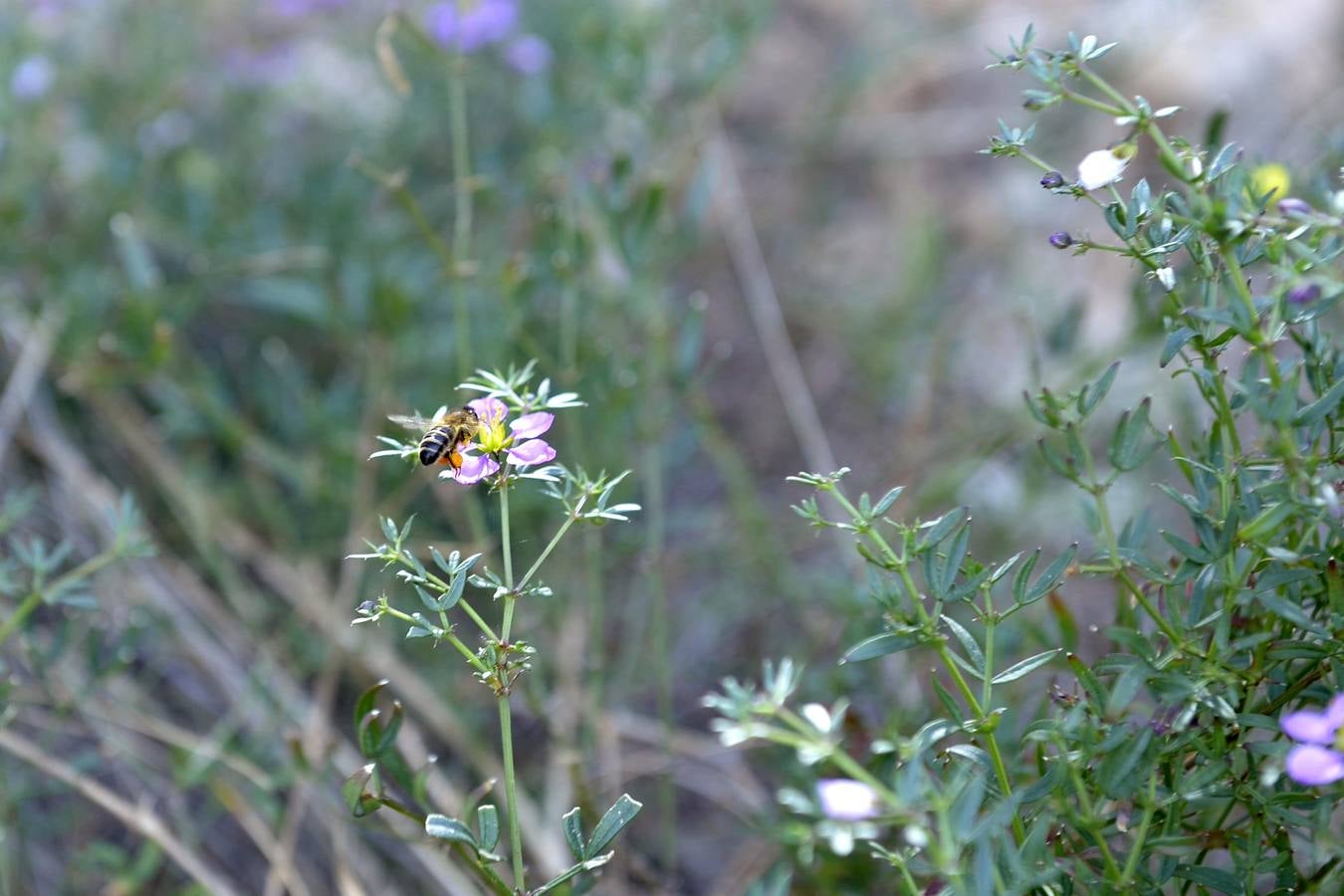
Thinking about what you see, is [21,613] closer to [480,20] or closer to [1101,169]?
[1101,169]

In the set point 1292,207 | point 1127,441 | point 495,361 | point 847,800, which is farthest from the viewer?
point 495,361

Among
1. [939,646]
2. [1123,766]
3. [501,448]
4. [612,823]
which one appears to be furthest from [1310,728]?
[501,448]

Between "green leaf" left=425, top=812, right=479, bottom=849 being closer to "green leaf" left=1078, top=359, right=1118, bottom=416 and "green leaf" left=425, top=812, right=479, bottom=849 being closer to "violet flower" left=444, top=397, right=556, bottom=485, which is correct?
"violet flower" left=444, top=397, right=556, bottom=485

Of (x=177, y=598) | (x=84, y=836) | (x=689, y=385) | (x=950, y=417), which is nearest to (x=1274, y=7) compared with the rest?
(x=950, y=417)

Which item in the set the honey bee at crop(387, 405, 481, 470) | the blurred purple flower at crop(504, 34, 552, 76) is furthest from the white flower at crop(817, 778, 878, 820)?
the blurred purple flower at crop(504, 34, 552, 76)

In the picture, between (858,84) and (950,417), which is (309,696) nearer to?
(950,417)

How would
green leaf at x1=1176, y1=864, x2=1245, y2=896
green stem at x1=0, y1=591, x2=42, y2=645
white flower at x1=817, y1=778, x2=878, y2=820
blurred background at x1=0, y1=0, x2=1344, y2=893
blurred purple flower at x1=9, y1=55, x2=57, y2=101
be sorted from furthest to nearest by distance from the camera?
blurred purple flower at x1=9, y1=55, x2=57, y2=101, blurred background at x1=0, y1=0, x2=1344, y2=893, green stem at x1=0, y1=591, x2=42, y2=645, green leaf at x1=1176, y1=864, x2=1245, y2=896, white flower at x1=817, y1=778, x2=878, y2=820
